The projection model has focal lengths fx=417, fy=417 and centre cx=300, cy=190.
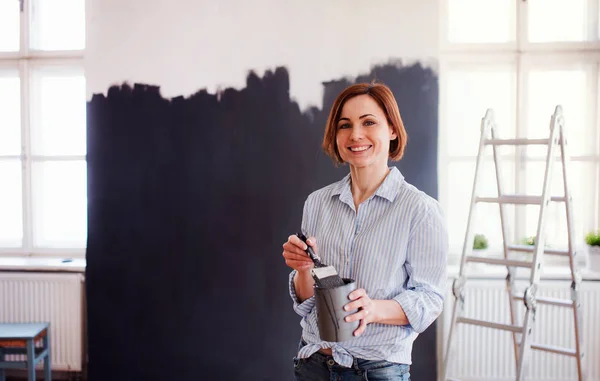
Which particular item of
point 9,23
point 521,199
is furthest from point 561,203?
point 9,23

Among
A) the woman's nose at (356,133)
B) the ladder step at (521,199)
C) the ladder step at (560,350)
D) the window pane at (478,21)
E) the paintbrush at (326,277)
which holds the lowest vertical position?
the ladder step at (560,350)

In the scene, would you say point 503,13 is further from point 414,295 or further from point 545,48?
point 414,295

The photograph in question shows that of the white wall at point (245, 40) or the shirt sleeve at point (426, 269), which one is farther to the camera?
the white wall at point (245, 40)

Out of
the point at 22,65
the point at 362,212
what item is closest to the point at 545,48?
the point at 362,212

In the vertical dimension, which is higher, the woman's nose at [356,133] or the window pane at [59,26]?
the window pane at [59,26]

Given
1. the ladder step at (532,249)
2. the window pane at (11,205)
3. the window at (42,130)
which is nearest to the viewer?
the ladder step at (532,249)

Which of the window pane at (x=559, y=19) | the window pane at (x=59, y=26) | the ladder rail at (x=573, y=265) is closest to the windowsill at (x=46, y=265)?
the window pane at (x=59, y=26)

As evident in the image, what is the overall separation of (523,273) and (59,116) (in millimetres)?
3173

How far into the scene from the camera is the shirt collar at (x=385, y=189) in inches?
43.9

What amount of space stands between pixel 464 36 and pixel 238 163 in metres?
1.65

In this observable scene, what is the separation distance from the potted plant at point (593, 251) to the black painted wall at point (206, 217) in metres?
1.00

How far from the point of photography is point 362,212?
114 centimetres

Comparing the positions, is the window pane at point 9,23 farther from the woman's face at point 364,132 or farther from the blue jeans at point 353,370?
the blue jeans at point 353,370

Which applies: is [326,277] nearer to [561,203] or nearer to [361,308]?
[361,308]
